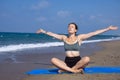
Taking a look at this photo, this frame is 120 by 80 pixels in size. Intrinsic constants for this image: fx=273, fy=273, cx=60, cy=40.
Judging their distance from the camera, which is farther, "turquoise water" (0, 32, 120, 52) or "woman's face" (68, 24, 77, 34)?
"turquoise water" (0, 32, 120, 52)

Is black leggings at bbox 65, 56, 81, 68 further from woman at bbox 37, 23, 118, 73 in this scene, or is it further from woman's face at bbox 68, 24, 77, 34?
woman's face at bbox 68, 24, 77, 34

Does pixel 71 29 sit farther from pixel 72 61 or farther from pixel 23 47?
pixel 23 47

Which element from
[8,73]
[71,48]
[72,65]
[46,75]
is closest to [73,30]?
[71,48]

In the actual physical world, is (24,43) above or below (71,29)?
above

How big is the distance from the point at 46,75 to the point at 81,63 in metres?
1.05

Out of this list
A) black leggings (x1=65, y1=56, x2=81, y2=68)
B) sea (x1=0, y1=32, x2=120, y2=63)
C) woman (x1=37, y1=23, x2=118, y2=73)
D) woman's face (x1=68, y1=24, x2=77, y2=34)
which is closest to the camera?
woman's face (x1=68, y1=24, x2=77, y2=34)

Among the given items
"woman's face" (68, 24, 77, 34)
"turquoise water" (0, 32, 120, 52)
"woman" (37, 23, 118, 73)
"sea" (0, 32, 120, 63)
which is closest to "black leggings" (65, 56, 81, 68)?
"woman" (37, 23, 118, 73)

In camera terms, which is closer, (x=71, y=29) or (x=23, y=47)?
(x=71, y=29)

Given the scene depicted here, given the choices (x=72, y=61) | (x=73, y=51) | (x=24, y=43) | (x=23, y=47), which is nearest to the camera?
(x=73, y=51)

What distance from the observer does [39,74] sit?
770cm

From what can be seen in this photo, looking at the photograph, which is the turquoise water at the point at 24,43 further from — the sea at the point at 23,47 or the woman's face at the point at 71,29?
the woman's face at the point at 71,29

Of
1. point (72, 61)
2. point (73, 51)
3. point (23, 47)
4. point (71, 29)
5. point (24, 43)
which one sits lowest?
point (72, 61)

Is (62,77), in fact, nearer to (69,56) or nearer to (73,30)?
(69,56)

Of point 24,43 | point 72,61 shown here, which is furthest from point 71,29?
point 24,43
